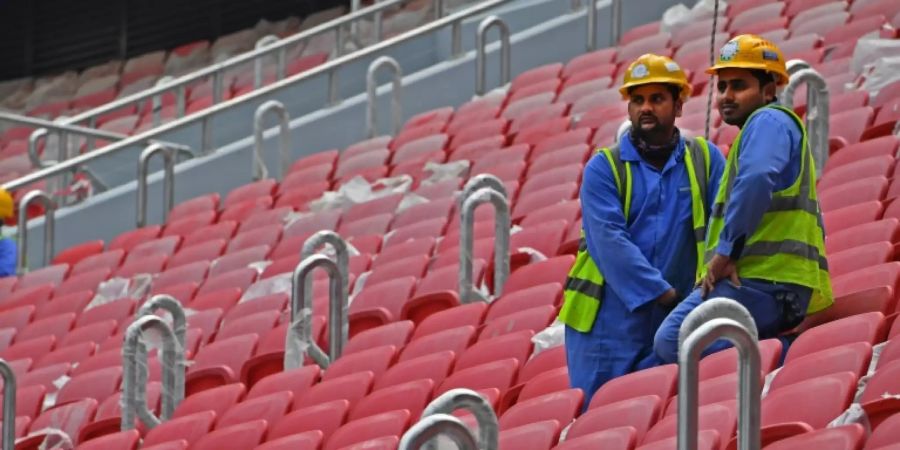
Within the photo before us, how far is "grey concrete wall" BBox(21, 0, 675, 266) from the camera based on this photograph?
10945 mm

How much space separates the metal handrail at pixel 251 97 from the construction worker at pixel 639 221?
17.2 feet

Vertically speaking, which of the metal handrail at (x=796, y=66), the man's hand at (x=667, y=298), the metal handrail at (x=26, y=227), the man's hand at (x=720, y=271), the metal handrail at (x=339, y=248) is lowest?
the man's hand at (x=667, y=298)

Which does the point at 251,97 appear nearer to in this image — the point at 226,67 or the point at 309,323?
the point at 226,67

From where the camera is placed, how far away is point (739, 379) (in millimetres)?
4504

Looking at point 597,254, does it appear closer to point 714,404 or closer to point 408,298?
point 714,404

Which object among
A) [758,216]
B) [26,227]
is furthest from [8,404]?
[26,227]

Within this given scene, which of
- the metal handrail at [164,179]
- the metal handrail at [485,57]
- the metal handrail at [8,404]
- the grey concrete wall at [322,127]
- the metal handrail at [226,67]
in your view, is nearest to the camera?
the metal handrail at [8,404]

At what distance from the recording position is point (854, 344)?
16.4 ft

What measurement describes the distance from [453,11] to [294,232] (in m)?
3.24

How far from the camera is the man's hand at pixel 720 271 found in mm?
5344

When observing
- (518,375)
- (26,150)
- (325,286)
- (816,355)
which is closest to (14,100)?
(26,150)

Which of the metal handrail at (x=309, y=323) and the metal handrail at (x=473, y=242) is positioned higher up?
the metal handrail at (x=473, y=242)

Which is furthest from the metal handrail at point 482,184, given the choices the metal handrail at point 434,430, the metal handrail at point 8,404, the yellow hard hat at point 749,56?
the metal handrail at point 434,430

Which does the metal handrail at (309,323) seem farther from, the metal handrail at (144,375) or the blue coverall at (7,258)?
the blue coverall at (7,258)
